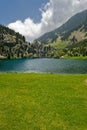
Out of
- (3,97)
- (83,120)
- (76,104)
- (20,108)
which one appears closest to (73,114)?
(83,120)

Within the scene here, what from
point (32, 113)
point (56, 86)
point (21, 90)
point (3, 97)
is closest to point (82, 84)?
point (56, 86)

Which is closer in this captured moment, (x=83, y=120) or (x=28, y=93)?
(x=83, y=120)

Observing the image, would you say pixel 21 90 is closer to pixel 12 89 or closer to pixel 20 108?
pixel 12 89

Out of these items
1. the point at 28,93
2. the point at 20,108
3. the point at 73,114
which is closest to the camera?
A: the point at 73,114

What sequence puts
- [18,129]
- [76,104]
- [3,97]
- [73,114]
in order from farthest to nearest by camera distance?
1. [3,97]
2. [76,104]
3. [73,114]
4. [18,129]

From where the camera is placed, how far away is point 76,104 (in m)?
33.2

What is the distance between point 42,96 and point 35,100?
2560 millimetres

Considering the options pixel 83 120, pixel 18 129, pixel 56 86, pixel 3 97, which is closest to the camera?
pixel 18 129

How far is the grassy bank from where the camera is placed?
85.1ft

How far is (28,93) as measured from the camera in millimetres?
39125

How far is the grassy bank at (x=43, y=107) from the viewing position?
85.1 ft

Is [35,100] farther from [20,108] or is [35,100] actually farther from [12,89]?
[12,89]

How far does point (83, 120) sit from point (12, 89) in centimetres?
1708

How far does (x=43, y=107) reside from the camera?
31.6m
